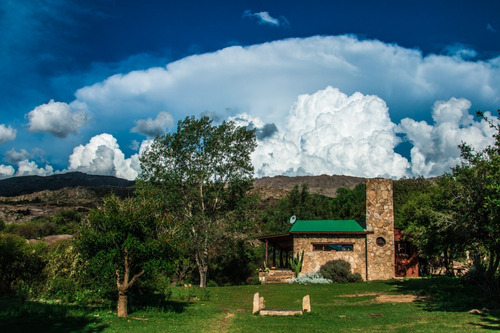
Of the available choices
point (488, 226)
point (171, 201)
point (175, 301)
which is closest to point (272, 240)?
Answer: point (171, 201)

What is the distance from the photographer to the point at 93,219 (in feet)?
52.6

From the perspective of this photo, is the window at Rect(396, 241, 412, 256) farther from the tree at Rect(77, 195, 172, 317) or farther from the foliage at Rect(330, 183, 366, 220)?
the tree at Rect(77, 195, 172, 317)

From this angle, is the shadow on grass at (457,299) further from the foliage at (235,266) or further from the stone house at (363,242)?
the foliage at (235,266)

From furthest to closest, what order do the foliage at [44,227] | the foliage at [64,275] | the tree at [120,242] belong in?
the foliage at [44,227] < the foliage at [64,275] < the tree at [120,242]

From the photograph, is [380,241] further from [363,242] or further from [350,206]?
[350,206]

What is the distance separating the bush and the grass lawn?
7002 millimetres

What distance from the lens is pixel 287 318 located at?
15.2 metres

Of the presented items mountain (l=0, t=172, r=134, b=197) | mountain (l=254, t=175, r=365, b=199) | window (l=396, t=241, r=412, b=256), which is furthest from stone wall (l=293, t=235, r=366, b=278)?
mountain (l=254, t=175, r=365, b=199)

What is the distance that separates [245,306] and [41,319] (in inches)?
350

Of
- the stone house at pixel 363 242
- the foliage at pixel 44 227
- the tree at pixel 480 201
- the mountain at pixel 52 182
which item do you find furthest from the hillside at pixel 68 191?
the tree at pixel 480 201

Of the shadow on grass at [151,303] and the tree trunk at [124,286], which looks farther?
the shadow on grass at [151,303]

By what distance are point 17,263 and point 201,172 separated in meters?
15.0

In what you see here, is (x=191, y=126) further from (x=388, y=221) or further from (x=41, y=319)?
(x=41, y=319)

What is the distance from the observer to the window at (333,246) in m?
31.5
